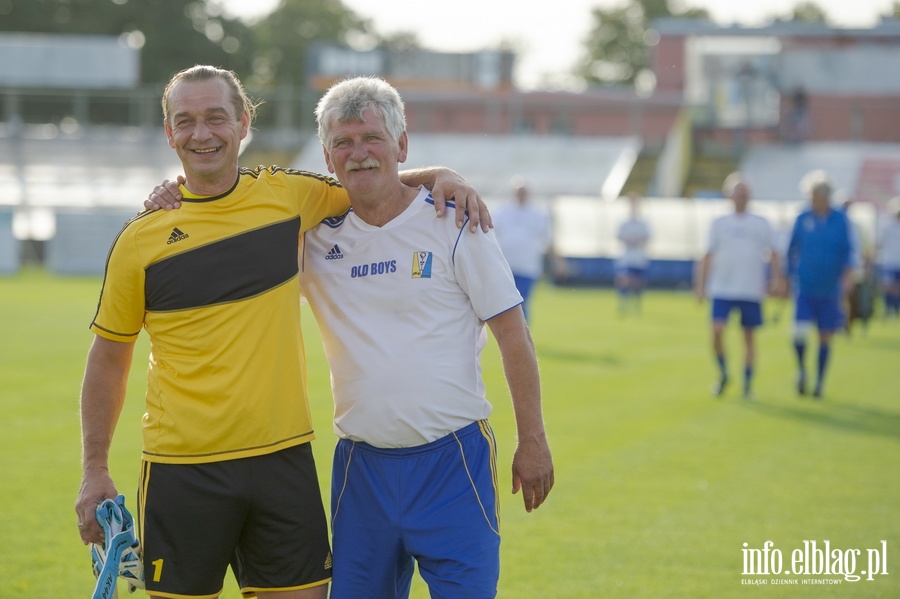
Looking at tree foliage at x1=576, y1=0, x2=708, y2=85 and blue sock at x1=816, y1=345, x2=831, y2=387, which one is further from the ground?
tree foliage at x1=576, y1=0, x2=708, y2=85

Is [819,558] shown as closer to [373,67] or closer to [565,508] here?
[565,508]

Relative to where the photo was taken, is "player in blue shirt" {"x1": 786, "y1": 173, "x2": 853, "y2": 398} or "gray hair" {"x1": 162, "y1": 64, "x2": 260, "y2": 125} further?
"player in blue shirt" {"x1": 786, "y1": 173, "x2": 853, "y2": 398}

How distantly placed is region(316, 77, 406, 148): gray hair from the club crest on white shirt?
0.40 m

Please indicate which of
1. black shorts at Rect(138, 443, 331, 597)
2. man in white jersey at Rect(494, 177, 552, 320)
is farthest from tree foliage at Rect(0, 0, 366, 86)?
black shorts at Rect(138, 443, 331, 597)

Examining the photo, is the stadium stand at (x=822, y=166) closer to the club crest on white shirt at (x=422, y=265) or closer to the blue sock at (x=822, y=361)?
the blue sock at (x=822, y=361)

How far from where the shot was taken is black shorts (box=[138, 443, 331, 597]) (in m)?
3.84

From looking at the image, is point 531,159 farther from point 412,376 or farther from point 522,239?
point 412,376

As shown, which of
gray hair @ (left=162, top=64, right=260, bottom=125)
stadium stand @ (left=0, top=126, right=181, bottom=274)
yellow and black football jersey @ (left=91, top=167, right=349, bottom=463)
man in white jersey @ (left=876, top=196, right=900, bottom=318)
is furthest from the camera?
stadium stand @ (left=0, top=126, right=181, bottom=274)

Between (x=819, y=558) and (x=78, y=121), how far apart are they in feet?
142

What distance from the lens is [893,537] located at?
271 inches

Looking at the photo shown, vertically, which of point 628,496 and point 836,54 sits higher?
point 836,54

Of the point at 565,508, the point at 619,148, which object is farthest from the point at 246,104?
the point at 619,148

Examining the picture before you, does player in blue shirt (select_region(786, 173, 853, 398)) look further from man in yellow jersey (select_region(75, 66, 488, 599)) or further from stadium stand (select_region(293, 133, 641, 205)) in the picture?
stadium stand (select_region(293, 133, 641, 205))

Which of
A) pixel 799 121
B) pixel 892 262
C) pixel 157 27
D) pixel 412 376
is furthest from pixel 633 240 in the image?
pixel 157 27
